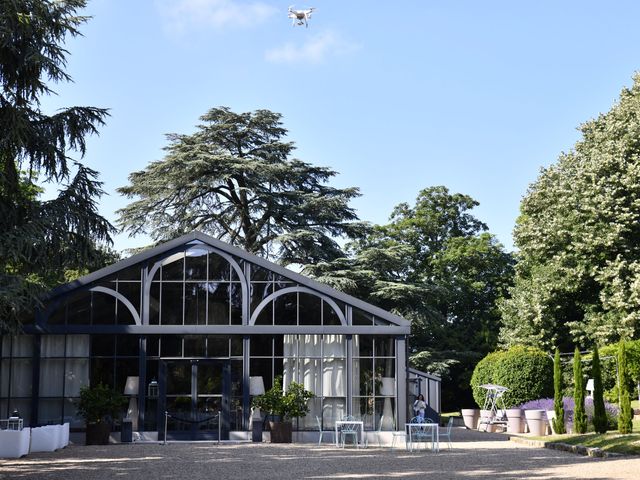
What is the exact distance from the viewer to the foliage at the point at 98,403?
70.2 feet

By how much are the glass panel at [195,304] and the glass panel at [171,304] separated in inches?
7.0

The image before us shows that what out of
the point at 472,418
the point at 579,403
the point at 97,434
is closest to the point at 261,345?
the point at 97,434

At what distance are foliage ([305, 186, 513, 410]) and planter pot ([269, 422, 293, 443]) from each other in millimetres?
9731

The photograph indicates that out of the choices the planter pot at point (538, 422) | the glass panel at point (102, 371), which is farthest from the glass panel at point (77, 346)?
the planter pot at point (538, 422)

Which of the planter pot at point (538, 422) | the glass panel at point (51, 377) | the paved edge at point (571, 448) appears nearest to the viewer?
the paved edge at point (571, 448)

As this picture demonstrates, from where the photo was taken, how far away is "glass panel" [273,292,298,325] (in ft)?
75.6

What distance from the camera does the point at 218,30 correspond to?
15.0 meters

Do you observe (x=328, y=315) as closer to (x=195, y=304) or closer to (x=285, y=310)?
(x=285, y=310)

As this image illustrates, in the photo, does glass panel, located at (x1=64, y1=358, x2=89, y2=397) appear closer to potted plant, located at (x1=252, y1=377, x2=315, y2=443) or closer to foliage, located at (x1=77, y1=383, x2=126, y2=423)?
foliage, located at (x1=77, y1=383, x2=126, y2=423)

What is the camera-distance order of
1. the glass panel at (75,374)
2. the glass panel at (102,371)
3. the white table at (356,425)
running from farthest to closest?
the glass panel at (102,371), the glass panel at (75,374), the white table at (356,425)

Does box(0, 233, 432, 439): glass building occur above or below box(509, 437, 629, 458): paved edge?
above

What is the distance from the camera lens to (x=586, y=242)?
97.8 feet

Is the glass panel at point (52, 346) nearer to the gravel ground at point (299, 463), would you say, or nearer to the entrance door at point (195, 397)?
the entrance door at point (195, 397)

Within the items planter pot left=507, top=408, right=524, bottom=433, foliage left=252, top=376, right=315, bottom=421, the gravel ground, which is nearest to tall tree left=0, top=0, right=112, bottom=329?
the gravel ground
